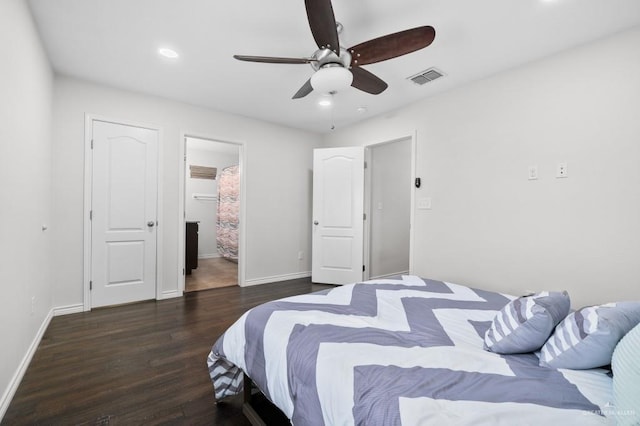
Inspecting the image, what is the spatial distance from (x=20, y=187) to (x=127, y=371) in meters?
1.42

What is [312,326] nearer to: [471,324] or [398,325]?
[398,325]

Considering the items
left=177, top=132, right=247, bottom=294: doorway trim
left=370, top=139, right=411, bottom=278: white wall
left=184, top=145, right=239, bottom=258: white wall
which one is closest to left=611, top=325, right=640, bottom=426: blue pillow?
left=370, top=139, right=411, bottom=278: white wall

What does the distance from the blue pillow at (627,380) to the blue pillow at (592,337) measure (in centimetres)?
5

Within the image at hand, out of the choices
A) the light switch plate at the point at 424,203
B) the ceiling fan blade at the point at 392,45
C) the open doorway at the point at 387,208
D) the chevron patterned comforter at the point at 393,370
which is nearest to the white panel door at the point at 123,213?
the chevron patterned comforter at the point at 393,370

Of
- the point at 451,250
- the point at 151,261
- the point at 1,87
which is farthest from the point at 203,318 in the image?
the point at 451,250

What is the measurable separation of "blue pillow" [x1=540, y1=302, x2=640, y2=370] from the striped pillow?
5cm

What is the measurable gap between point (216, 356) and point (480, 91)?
130 inches

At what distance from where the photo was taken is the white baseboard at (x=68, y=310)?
2.92 meters

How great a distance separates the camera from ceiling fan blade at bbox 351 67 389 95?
2156mm

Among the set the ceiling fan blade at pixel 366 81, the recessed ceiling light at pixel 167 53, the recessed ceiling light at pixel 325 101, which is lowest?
the ceiling fan blade at pixel 366 81

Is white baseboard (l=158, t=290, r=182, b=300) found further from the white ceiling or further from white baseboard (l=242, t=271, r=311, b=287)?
the white ceiling

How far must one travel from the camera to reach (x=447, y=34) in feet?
7.25

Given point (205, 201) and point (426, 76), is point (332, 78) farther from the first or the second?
point (205, 201)

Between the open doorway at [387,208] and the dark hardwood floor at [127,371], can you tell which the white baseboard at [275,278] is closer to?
the dark hardwood floor at [127,371]
